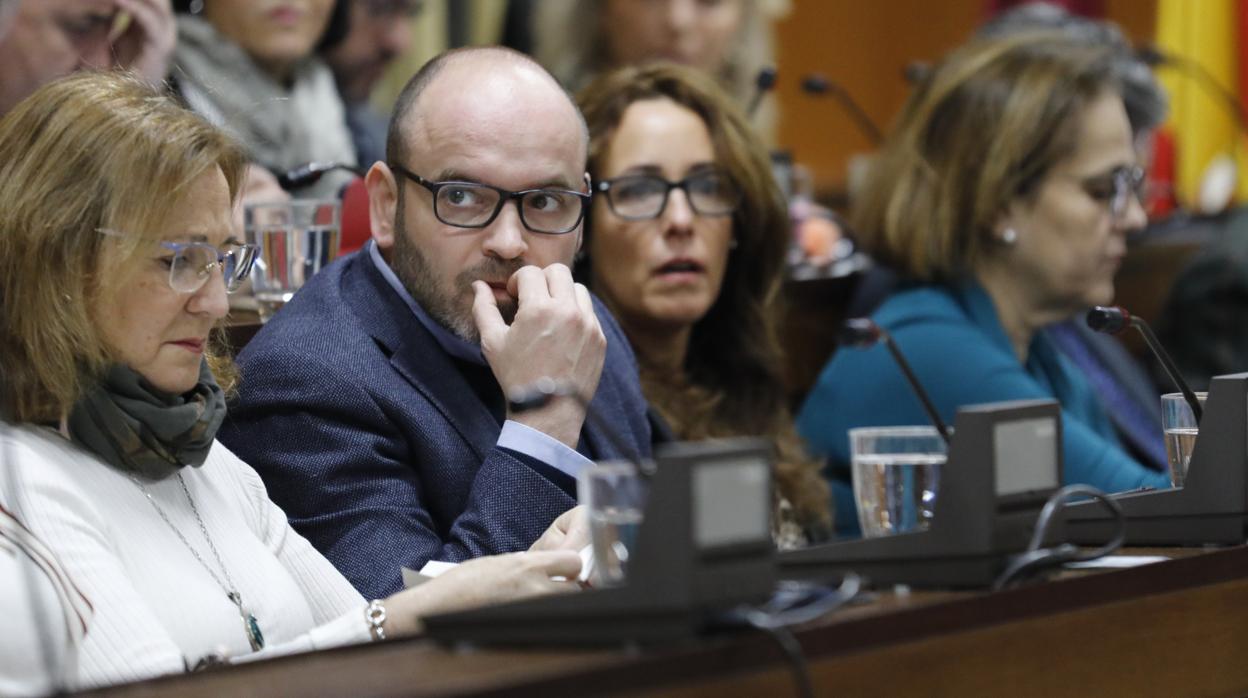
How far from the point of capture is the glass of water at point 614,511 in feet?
4.75

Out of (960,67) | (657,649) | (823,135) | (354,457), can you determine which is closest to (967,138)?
(960,67)

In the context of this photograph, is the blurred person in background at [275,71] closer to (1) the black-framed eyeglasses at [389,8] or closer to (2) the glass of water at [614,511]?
(1) the black-framed eyeglasses at [389,8]

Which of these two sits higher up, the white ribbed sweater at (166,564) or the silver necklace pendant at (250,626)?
the white ribbed sweater at (166,564)

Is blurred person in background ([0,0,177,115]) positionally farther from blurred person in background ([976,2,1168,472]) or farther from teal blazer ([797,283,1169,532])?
blurred person in background ([976,2,1168,472])

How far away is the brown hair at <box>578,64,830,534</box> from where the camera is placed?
10.0 ft

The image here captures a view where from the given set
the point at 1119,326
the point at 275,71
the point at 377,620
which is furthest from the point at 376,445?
the point at 275,71

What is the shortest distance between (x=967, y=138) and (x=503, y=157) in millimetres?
1334

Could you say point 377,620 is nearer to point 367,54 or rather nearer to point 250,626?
point 250,626

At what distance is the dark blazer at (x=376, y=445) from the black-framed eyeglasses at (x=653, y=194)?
718mm

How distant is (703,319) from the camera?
3256mm

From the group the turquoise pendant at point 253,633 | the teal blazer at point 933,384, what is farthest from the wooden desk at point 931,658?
the teal blazer at point 933,384

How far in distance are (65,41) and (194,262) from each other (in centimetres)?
108

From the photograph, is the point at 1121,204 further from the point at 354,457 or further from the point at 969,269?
the point at 354,457

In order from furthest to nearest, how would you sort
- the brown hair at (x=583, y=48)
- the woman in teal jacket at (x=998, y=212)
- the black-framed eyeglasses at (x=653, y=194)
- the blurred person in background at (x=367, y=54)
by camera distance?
the brown hair at (x=583, y=48), the blurred person in background at (x=367, y=54), the woman in teal jacket at (x=998, y=212), the black-framed eyeglasses at (x=653, y=194)
